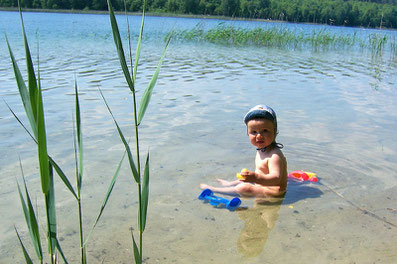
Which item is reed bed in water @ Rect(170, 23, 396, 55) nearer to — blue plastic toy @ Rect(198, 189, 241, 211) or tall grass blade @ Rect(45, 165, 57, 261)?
blue plastic toy @ Rect(198, 189, 241, 211)

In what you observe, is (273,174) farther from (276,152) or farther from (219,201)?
(219,201)

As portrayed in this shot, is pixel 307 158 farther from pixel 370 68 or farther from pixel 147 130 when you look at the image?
pixel 370 68

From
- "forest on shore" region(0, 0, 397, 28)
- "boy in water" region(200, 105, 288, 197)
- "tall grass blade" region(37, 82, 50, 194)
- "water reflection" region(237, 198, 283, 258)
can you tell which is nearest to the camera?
"tall grass blade" region(37, 82, 50, 194)

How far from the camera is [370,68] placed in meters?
11.8

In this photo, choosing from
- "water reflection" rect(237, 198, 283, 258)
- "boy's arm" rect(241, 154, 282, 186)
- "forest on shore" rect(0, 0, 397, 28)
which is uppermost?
"forest on shore" rect(0, 0, 397, 28)

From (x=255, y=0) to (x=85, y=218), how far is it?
99.2 ft

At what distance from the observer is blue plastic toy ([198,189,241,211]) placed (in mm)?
3262

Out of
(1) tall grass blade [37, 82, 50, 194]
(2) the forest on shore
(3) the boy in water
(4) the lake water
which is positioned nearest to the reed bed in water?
(2) the forest on shore

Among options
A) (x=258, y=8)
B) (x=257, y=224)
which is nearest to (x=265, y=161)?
(x=257, y=224)

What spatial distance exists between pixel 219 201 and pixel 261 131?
70cm

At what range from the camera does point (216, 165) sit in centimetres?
419

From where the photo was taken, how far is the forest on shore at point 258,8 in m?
29.1

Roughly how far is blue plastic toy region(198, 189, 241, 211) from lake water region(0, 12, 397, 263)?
7 cm

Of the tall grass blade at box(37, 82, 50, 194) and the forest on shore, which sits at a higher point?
the forest on shore
